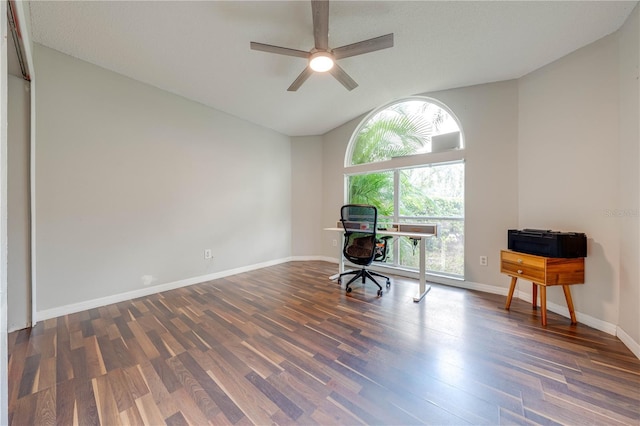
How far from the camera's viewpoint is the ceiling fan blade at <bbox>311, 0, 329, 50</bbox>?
161 cm

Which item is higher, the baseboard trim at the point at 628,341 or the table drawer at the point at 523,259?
the table drawer at the point at 523,259

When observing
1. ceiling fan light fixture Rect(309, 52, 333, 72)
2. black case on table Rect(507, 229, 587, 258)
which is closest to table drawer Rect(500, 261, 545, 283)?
black case on table Rect(507, 229, 587, 258)

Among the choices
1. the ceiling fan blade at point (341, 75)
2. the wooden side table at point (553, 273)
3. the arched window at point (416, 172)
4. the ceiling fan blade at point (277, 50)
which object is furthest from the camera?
the arched window at point (416, 172)

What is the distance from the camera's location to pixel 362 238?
10.5 feet

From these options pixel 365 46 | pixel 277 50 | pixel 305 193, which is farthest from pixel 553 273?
pixel 305 193

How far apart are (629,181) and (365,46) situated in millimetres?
2398

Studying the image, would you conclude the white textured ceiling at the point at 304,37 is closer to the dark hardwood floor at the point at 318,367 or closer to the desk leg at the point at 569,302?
the desk leg at the point at 569,302

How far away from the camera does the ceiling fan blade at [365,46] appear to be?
6.18 ft

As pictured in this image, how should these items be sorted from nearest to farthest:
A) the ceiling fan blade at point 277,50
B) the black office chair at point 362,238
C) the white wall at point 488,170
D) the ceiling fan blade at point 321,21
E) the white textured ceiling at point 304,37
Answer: the ceiling fan blade at point 321,21 → the white textured ceiling at point 304,37 → the ceiling fan blade at point 277,50 → the white wall at point 488,170 → the black office chair at point 362,238

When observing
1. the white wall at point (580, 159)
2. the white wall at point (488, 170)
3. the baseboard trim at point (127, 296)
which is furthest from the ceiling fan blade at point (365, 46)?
the baseboard trim at point (127, 296)

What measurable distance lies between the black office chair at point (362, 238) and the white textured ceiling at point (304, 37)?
5.54ft

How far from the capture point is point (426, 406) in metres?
1.28

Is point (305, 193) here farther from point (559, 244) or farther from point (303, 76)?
point (559, 244)

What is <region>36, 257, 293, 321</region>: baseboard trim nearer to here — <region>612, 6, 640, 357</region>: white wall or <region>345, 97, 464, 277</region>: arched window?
<region>345, 97, 464, 277</region>: arched window
